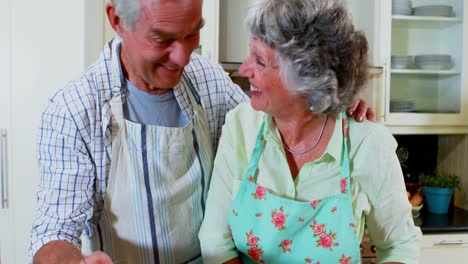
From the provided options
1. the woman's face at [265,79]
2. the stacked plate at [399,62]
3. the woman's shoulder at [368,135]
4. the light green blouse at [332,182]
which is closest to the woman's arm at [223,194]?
the light green blouse at [332,182]

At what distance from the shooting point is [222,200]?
3.43ft

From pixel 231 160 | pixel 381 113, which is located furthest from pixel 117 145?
pixel 381 113

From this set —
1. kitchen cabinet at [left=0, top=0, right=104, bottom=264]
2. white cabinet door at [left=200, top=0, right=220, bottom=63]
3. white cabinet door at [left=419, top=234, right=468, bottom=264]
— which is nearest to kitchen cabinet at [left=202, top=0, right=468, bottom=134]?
white cabinet door at [left=200, top=0, right=220, bottom=63]

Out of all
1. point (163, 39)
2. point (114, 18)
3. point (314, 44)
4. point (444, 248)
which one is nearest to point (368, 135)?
point (314, 44)

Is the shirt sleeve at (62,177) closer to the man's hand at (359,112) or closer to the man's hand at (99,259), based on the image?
the man's hand at (99,259)

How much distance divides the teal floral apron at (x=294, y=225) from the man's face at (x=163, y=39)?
0.26m

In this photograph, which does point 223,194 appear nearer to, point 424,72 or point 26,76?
point 26,76

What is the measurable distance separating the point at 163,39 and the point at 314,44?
1.00 ft

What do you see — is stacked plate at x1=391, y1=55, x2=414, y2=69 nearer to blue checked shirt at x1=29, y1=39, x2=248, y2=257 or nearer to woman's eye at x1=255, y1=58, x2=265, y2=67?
woman's eye at x1=255, y1=58, x2=265, y2=67

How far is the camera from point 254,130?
Answer: 41.4 inches

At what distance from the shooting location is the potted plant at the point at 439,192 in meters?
2.56

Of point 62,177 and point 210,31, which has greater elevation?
point 210,31

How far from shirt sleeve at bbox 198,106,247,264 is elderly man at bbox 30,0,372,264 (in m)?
0.06

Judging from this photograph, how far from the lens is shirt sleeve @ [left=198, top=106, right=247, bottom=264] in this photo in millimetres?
1026
